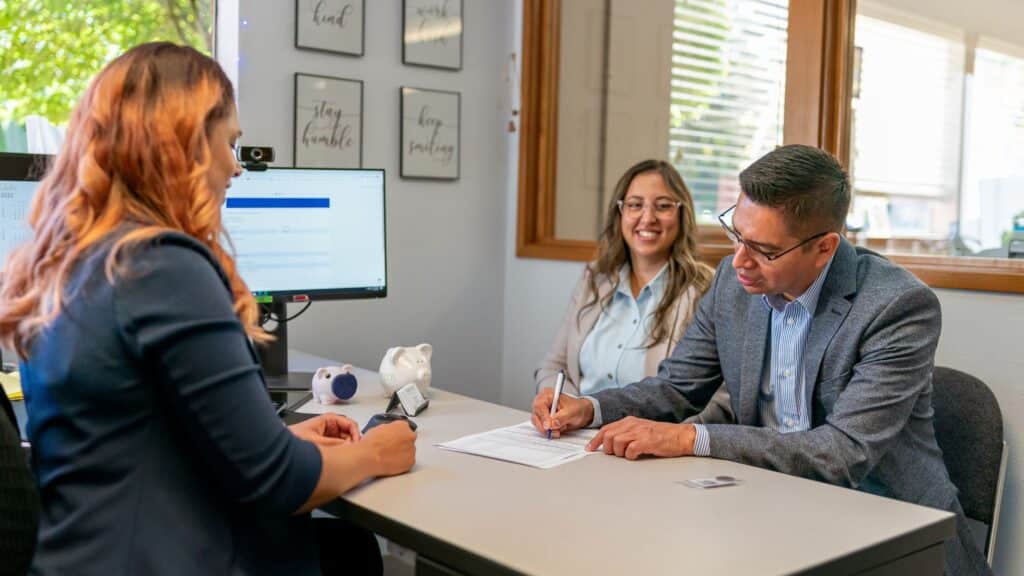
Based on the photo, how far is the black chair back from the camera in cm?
191

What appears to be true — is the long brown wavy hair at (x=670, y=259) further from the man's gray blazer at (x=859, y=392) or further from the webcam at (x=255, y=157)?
the webcam at (x=255, y=157)

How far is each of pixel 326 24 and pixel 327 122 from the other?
30 centimetres

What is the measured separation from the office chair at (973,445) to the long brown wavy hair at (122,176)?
4.59 ft

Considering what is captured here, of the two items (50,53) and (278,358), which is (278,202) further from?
(50,53)

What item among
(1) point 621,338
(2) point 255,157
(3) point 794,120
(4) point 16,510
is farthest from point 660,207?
(4) point 16,510

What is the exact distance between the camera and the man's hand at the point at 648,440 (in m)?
1.68

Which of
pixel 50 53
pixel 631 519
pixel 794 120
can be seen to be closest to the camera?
pixel 631 519

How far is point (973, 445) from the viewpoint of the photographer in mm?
1927

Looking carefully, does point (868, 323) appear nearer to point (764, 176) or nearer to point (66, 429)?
point (764, 176)

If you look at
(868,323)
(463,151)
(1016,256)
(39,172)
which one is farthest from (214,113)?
(463,151)

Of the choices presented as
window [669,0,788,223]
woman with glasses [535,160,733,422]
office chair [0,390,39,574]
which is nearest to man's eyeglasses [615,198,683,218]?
woman with glasses [535,160,733,422]

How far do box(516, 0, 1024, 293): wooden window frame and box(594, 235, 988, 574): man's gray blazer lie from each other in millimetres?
596

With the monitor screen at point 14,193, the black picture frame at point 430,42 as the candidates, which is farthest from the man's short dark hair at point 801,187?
the black picture frame at point 430,42

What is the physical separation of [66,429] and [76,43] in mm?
2096
